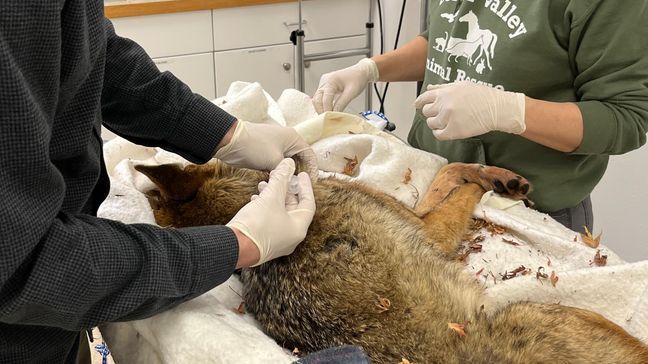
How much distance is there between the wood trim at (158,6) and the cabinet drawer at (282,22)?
0.06 metres

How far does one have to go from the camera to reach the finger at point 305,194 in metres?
1.33

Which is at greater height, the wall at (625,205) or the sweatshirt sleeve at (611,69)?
the sweatshirt sleeve at (611,69)

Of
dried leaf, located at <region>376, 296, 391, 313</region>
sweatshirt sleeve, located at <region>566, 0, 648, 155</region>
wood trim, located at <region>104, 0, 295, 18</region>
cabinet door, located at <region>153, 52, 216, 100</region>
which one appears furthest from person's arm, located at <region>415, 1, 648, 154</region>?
cabinet door, located at <region>153, 52, 216, 100</region>

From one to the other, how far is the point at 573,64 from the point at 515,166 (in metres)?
Answer: 0.31

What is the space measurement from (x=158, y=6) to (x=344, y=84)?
5.50 feet

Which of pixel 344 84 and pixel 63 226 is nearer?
pixel 63 226

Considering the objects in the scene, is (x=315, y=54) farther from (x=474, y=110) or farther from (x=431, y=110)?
(x=474, y=110)

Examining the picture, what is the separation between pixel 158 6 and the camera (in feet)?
11.0

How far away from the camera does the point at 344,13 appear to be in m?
3.87

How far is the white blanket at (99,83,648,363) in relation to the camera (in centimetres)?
107

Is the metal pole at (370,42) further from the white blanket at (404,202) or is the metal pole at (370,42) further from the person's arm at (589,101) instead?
the person's arm at (589,101)

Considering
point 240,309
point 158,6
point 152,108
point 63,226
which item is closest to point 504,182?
point 240,309

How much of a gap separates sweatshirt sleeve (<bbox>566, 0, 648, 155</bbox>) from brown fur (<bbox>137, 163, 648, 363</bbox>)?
378mm

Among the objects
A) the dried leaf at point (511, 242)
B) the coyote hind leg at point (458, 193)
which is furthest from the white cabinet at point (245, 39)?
the dried leaf at point (511, 242)
